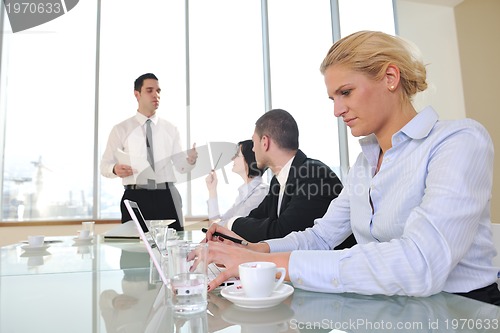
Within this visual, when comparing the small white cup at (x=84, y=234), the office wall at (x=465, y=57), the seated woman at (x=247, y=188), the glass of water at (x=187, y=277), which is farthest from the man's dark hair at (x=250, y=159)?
the office wall at (x=465, y=57)

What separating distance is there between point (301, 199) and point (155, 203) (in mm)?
1262

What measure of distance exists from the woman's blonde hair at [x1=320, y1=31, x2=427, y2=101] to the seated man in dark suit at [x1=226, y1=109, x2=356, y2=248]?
70cm

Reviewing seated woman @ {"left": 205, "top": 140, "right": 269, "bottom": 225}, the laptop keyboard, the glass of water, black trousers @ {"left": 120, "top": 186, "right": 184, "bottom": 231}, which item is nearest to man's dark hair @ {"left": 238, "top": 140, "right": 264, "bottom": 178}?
seated woman @ {"left": 205, "top": 140, "right": 269, "bottom": 225}

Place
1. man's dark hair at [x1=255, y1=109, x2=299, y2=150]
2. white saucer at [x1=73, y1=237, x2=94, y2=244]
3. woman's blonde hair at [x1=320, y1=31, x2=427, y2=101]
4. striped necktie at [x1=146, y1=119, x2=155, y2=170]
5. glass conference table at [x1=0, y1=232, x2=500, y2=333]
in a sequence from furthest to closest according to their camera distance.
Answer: striped necktie at [x1=146, y1=119, x2=155, y2=170] < man's dark hair at [x1=255, y1=109, x2=299, y2=150] < white saucer at [x1=73, y1=237, x2=94, y2=244] < woman's blonde hair at [x1=320, y1=31, x2=427, y2=101] < glass conference table at [x1=0, y1=232, x2=500, y2=333]

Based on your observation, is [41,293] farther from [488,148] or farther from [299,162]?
[299,162]

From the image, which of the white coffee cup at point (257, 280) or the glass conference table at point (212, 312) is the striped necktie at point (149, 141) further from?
the white coffee cup at point (257, 280)

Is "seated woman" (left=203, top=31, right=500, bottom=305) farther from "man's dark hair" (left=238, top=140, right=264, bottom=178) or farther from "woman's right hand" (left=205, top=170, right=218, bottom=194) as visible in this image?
"woman's right hand" (left=205, top=170, right=218, bottom=194)

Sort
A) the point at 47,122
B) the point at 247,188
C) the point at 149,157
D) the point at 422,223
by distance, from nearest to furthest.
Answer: the point at 422,223 → the point at 247,188 → the point at 149,157 → the point at 47,122

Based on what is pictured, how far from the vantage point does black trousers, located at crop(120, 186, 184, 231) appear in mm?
2580

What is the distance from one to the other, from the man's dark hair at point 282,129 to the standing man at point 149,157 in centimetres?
103

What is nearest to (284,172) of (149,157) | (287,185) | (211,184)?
(287,185)

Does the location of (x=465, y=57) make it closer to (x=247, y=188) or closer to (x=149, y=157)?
(x=247, y=188)

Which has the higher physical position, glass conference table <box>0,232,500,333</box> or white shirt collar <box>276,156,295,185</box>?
white shirt collar <box>276,156,295,185</box>

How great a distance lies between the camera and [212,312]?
63cm
